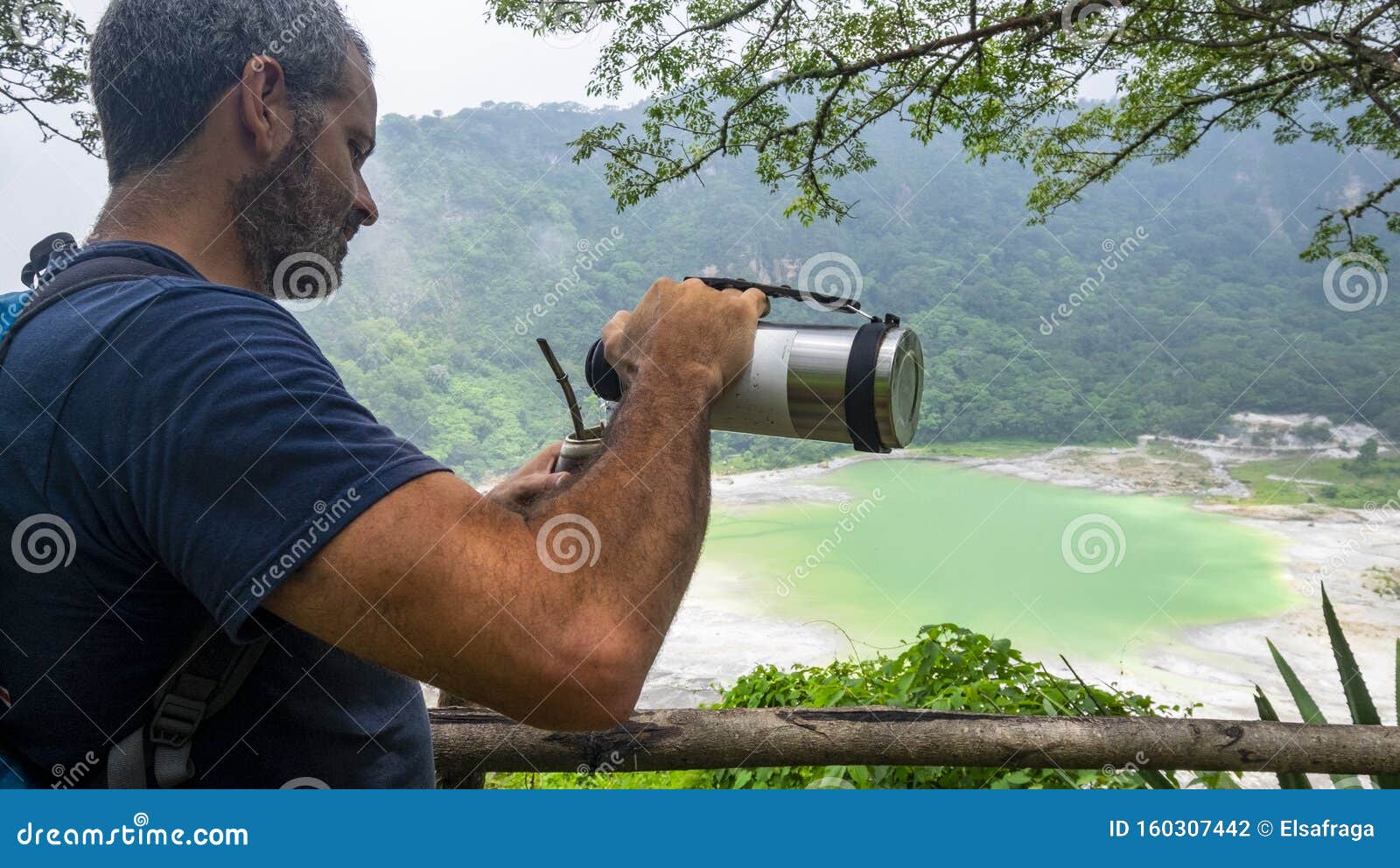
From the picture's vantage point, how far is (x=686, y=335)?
3.00ft

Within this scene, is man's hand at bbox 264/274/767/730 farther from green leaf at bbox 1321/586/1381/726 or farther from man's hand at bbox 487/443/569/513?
green leaf at bbox 1321/586/1381/726

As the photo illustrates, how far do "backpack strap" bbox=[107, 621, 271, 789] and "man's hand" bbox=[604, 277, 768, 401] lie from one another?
45 cm

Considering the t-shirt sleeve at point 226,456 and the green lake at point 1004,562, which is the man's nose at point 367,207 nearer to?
the t-shirt sleeve at point 226,456

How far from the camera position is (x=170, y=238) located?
0.84 m

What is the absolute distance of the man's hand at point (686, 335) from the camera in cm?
89

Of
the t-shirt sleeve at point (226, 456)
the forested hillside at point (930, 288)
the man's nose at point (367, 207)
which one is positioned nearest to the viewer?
the t-shirt sleeve at point (226, 456)

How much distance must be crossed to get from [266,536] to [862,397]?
0.77 m

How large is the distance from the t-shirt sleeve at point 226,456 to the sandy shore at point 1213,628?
55.1 ft

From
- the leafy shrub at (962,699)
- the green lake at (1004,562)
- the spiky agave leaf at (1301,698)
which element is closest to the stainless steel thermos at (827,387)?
the leafy shrub at (962,699)

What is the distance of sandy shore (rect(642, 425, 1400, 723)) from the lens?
19.9 m

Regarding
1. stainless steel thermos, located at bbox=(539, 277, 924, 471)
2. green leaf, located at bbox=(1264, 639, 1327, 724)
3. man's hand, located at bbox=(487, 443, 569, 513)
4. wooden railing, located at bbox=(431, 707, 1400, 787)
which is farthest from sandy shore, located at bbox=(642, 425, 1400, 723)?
stainless steel thermos, located at bbox=(539, 277, 924, 471)

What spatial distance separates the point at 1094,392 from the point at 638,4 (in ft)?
97.1

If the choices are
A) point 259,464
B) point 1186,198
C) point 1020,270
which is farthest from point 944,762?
point 1186,198

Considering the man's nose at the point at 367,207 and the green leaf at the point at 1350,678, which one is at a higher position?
the man's nose at the point at 367,207
